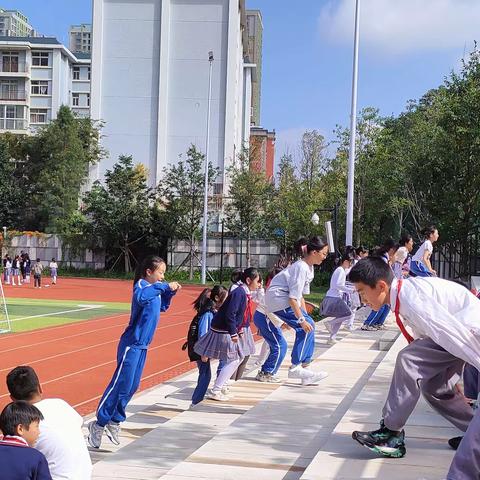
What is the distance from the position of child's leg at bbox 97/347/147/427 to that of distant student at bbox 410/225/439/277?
262 inches

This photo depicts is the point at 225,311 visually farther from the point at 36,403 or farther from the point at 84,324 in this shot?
the point at 84,324

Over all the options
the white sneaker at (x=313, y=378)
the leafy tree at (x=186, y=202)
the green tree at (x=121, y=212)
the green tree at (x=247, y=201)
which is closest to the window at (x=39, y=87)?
the green tree at (x=121, y=212)

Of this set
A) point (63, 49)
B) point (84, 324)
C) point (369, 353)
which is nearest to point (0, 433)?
point (369, 353)

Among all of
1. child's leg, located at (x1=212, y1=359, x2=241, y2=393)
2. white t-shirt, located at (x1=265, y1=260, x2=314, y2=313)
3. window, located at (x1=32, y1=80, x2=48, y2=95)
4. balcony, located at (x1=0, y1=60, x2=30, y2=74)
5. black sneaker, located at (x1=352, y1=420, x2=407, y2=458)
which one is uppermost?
balcony, located at (x1=0, y1=60, x2=30, y2=74)

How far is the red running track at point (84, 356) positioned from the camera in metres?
10.9

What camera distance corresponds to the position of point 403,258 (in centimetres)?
1243

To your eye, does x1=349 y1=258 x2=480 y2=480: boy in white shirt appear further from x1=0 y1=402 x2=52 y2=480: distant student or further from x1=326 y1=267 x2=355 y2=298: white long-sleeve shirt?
x1=326 y1=267 x2=355 y2=298: white long-sleeve shirt

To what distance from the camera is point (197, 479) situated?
16.4 ft

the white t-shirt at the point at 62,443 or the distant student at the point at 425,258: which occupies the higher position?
the distant student at the point at 425,258

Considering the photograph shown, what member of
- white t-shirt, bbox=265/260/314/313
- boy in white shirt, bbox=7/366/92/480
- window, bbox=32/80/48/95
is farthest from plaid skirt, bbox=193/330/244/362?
window, bbox=32/80/48/95

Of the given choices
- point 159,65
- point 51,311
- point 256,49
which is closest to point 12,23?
point 256,49

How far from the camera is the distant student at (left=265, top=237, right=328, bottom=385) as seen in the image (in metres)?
8.61

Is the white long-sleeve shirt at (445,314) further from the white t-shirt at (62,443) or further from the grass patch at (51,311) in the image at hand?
the grass patch at (51,311)

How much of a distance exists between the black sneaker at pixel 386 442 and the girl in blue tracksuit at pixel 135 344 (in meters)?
2.38
